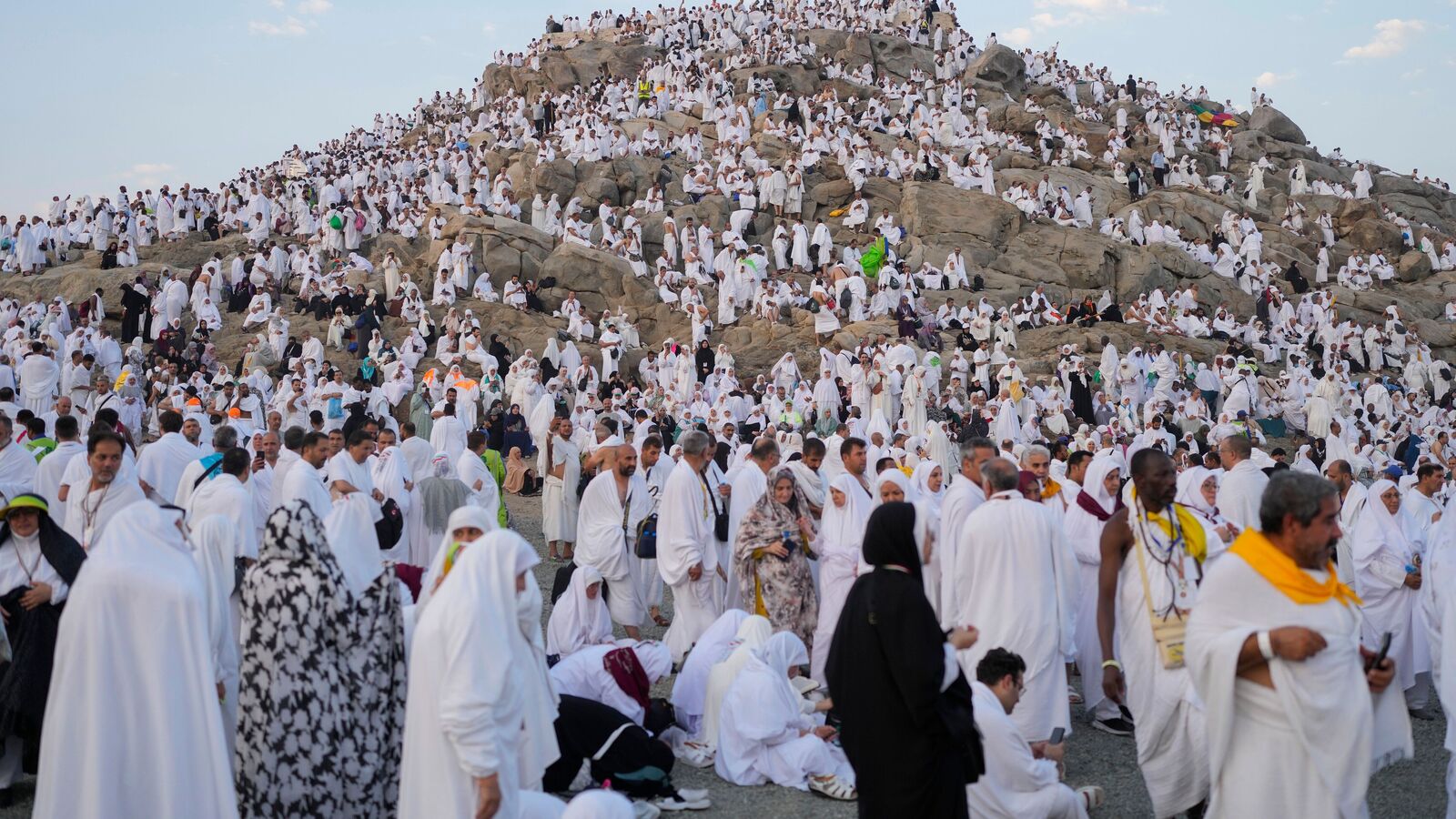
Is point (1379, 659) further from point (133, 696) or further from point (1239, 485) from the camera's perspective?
point (1239, 485)

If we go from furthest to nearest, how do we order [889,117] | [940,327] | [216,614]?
[889,117] → [940,327] → [216,614]

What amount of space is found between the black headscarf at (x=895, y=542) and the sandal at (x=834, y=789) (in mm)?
2427

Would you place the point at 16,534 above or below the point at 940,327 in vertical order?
below

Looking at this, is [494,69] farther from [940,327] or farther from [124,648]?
[124,648]

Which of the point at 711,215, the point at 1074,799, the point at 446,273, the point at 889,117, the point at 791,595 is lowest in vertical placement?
the point at 1074,799

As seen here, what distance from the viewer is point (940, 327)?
26938mm

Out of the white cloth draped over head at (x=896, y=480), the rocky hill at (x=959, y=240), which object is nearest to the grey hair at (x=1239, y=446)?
the white cloth draped over head at (x=896, y=480)

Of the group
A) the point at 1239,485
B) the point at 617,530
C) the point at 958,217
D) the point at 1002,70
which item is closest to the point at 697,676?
the point at 617,530

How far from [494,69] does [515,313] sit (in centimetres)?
2377

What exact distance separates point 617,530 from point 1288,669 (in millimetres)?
5881

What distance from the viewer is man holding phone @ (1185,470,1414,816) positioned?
145 inches

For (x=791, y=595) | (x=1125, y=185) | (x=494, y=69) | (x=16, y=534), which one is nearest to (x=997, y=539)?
(x=791, y=595)

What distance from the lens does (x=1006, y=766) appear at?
510 cm

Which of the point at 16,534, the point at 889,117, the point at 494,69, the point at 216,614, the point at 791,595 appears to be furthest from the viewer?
the point at 494,69
